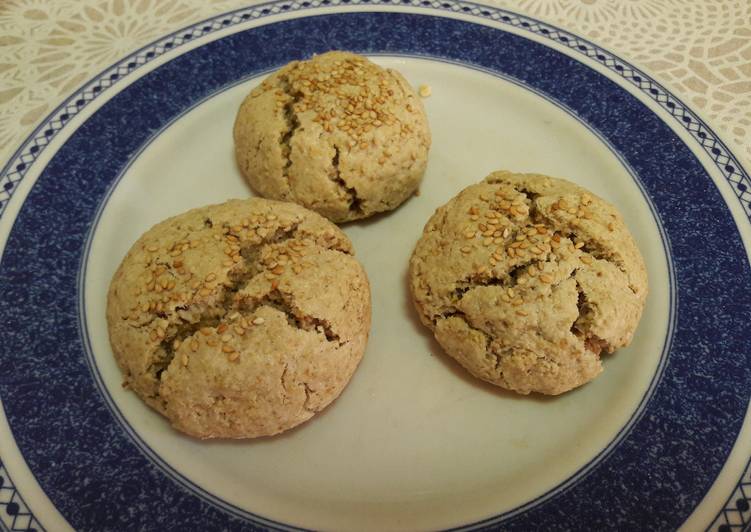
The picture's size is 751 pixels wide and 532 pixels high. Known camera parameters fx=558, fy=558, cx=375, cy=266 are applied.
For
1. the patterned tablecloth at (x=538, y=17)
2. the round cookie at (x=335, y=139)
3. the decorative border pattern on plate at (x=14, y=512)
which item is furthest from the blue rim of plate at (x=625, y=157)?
the round cookie at (x=335, y=139)

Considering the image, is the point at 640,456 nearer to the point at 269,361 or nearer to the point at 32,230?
the point at 269,361

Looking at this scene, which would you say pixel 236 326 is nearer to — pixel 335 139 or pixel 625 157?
pixel 335 139

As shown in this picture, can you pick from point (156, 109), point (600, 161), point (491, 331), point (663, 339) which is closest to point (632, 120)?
point (600, 161)

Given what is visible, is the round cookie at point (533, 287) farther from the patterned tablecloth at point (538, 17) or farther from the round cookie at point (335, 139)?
the patterned tablecloth at point (538, 17)

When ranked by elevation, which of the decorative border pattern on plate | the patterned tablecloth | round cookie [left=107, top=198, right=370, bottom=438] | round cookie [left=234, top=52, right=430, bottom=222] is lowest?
the decorative border pattern on plate

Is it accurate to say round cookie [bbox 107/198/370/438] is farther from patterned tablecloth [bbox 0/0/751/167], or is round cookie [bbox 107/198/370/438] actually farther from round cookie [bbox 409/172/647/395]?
patterned tablecloth [bbox 0/0/751/167]

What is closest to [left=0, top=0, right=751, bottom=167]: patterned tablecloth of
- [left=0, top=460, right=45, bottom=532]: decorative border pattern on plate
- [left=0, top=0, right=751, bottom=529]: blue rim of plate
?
[left=0, top=0, right=751, bottom=529]: blue rim of plate
